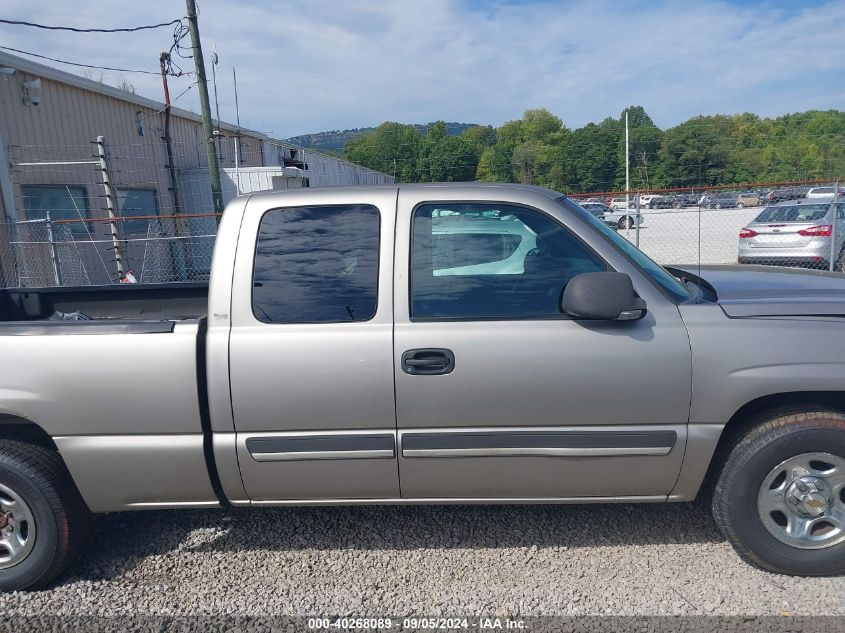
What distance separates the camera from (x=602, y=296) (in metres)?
2.58

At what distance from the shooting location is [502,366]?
2.71 metres

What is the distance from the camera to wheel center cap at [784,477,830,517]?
9.05ft

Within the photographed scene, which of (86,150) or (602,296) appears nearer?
(602,296)

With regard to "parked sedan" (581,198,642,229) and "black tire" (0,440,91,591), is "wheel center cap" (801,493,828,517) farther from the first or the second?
"parked sedan" (581,198,642,229)

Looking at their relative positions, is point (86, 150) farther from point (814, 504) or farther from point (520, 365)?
point (814, 504)

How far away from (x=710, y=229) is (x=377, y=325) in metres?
17.6

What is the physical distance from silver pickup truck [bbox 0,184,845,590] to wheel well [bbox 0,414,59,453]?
0.02m

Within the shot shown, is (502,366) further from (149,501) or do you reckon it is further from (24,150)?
(24,150)

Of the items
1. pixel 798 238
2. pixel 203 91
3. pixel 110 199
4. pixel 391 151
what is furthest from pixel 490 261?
pixel 391 151

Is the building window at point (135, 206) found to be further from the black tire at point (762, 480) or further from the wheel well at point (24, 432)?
the black tire at point (762, 480)

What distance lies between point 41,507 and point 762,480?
334 centimetres

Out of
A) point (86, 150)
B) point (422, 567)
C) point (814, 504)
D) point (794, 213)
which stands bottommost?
point (422, 567)

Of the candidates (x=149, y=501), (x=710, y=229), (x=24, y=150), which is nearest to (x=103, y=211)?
(x=24, y=150)

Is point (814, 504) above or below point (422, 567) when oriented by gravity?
above
